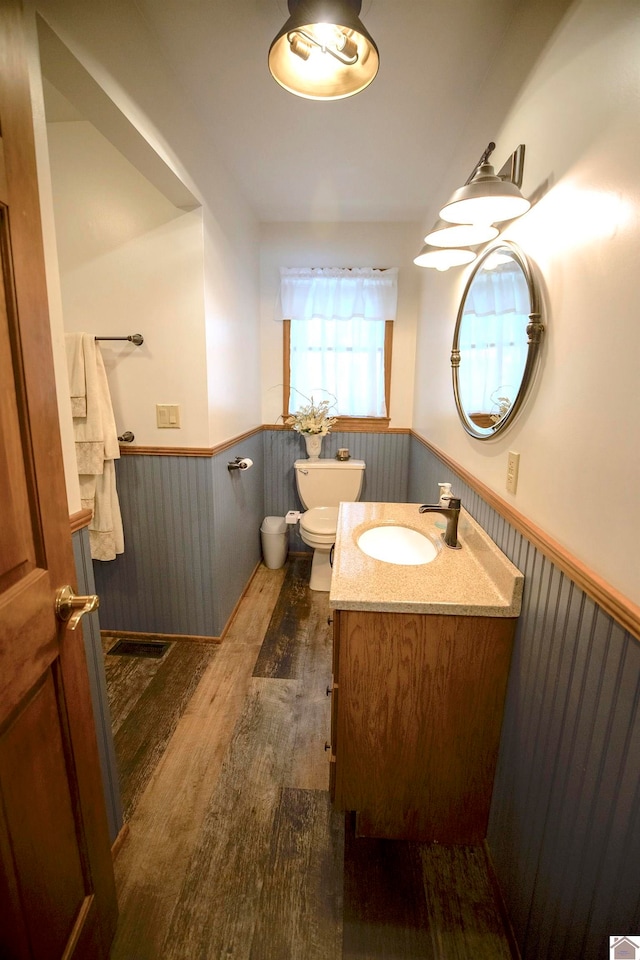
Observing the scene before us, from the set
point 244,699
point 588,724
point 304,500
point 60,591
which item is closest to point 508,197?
point 588,724

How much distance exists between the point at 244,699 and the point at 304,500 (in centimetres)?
145

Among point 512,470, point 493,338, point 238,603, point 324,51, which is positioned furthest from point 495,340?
point 238,603

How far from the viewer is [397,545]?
1.65 meters

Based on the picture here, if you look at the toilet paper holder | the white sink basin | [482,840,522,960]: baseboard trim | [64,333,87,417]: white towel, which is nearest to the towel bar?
[64,333,87,417]: white towel

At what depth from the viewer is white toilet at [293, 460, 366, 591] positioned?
2.81 m

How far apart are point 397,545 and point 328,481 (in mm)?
1357

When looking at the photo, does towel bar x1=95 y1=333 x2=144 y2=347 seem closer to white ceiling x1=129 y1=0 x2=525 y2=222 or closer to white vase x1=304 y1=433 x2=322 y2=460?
white ceiling x1=129 y1=0 x2=525 y2=222

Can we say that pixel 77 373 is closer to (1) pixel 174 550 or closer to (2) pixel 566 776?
(1) pixel 174 550

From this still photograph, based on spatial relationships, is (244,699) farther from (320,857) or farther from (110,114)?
(110,114)

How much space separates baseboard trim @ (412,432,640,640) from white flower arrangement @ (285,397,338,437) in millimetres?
1735

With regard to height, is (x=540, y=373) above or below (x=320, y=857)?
above

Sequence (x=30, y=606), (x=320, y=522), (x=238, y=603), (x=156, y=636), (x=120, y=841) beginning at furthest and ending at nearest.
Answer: (x=320, y=522), (x=238, y=603), (x=156, y=636), (x=120, y=841), (x=30, y=606)

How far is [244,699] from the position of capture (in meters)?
1.84

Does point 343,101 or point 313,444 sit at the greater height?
point 343,101
